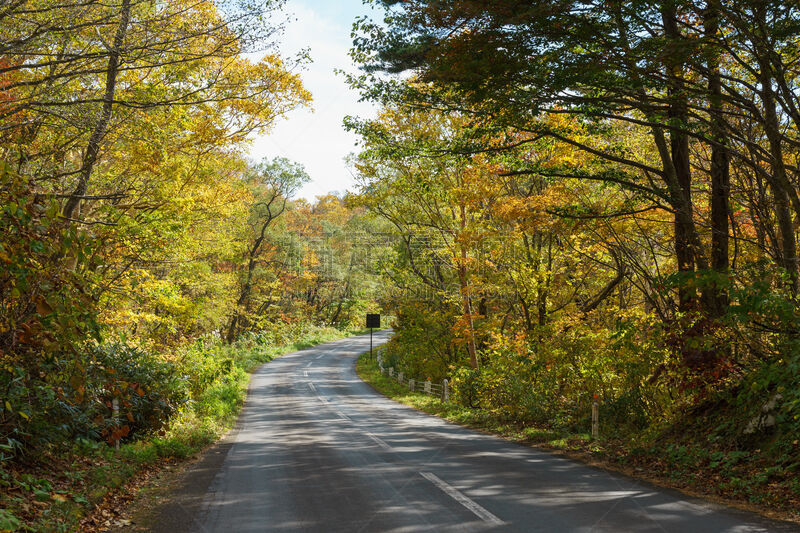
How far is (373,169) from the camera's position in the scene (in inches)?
848

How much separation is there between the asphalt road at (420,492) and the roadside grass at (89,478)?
867mm

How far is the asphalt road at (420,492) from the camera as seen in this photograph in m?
5.61

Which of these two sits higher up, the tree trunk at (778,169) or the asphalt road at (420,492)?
the tree trunk at (778,169)

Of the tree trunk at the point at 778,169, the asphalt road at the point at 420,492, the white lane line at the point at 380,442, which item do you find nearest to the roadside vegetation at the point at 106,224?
the asphalt road at the point at 420,492

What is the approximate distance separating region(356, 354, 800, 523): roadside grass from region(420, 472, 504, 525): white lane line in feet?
9.71

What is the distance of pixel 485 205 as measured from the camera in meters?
20.0

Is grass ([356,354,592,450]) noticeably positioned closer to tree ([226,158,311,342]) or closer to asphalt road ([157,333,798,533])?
asphalt road ([157,333,798,533])

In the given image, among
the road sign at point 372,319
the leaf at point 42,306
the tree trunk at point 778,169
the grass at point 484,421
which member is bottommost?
the grass at point 484,421

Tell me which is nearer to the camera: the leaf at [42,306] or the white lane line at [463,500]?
the leaf at [42,306]

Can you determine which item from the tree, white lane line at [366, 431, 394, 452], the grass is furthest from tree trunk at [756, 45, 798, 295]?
the tree

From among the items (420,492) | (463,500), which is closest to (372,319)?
(420,492)

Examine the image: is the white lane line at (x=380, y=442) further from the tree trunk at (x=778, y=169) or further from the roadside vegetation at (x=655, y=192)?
the tree trunk at (x=778, y=169)

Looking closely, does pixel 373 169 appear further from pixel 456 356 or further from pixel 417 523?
pixel 417 523

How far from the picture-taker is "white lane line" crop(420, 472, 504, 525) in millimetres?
5691
